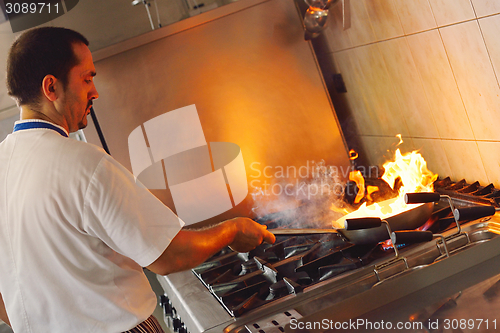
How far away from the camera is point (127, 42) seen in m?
1.49

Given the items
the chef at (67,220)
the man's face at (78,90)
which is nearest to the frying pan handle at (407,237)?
the chef at (67,220)

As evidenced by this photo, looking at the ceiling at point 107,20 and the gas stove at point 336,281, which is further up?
the ceiling at point 107,20

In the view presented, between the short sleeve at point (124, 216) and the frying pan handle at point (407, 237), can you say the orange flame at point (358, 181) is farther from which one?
the short sleeve at point (124, 216)

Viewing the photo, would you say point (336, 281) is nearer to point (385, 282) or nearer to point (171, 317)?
point (385, 282)

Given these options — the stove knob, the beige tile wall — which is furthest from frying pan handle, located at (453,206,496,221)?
the stove knob

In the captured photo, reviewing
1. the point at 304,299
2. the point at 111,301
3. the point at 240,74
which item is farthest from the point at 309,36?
the point at 111,301

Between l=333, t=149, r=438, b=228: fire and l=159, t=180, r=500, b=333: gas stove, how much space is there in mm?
100

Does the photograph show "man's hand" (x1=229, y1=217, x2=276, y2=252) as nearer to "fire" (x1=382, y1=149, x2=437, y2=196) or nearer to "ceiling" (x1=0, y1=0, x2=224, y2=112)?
"fire" (x1=382, y1=149, x2=437, y2=196)

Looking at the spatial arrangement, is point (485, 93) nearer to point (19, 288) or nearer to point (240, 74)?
point (240, 74)

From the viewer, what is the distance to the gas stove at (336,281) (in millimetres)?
784

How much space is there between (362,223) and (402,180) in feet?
1.74

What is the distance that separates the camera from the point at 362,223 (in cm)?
93

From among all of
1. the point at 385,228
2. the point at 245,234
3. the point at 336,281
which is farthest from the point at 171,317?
the point at 385,228

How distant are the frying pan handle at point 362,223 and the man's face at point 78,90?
2.00 ft
